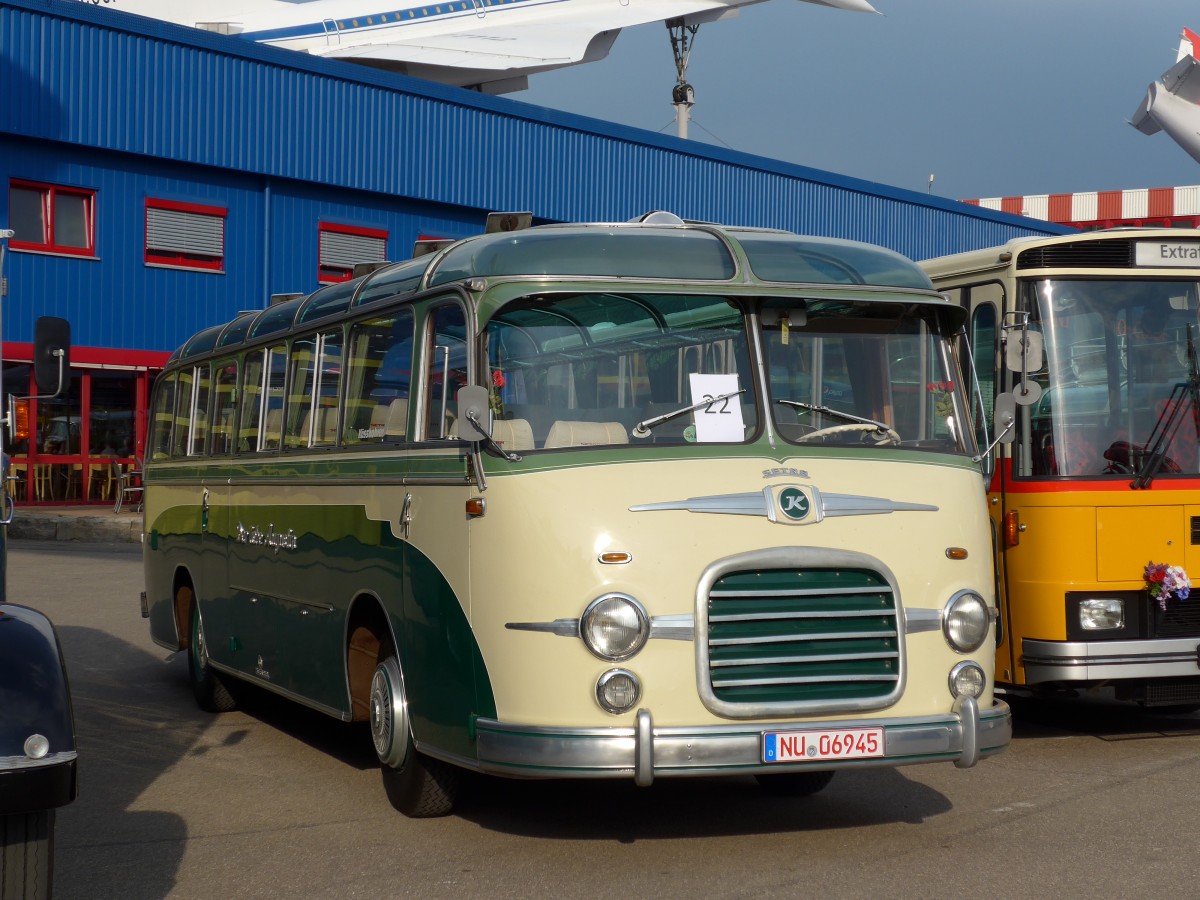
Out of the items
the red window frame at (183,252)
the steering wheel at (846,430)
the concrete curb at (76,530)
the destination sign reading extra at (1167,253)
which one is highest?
the red window frame at (183,252)

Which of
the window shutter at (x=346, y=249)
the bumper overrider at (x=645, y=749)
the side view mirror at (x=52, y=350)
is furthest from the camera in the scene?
the window shutter at (x=346, y=249)

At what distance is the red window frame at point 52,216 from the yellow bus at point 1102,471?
2059 cm

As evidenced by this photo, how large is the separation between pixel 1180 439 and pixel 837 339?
10.6ft

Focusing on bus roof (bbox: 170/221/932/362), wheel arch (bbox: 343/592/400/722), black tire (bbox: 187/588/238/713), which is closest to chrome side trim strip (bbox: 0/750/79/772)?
bus roof (bbox: 170/221/932/362)

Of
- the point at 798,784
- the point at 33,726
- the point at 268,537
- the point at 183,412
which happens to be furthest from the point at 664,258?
the point at 183,412

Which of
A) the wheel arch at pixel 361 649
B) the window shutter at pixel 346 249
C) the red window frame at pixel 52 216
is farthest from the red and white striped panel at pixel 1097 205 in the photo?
the wheel arch at pixel 361 649

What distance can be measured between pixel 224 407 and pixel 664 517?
194 inches

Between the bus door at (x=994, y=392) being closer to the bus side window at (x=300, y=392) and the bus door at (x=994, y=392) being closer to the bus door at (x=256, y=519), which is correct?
the bus side window at (x=300, y=392)

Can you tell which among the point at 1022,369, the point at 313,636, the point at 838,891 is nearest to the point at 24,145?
the point at 313,636

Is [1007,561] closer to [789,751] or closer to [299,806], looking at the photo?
[789,751]

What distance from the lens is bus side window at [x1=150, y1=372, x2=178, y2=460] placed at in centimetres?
1162

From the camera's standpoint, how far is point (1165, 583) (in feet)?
28.7

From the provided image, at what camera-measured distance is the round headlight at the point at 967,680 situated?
6391 millimetres

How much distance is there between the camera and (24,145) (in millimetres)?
25844
